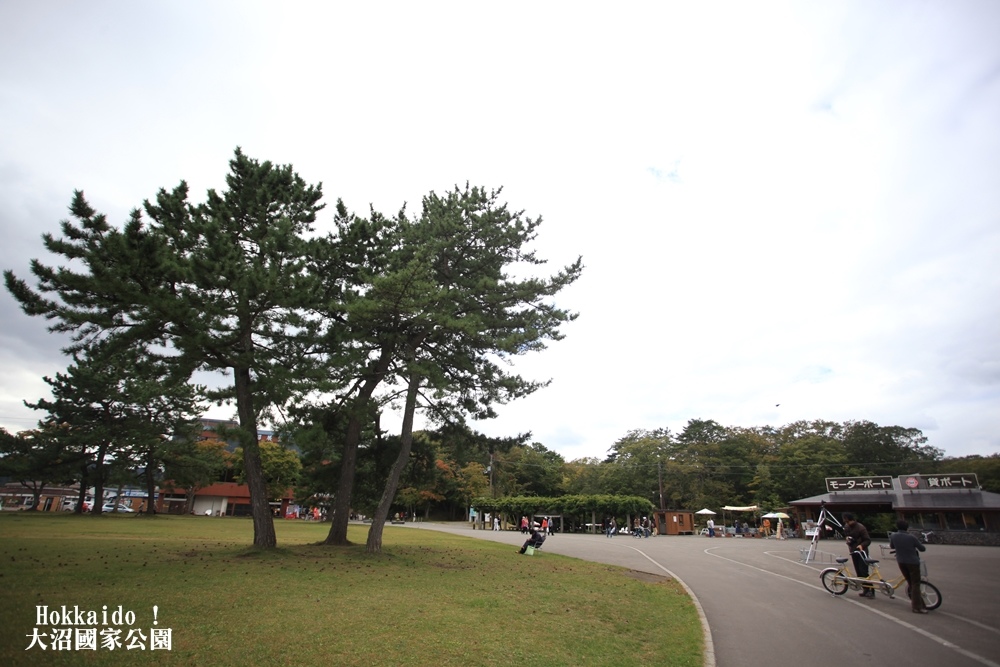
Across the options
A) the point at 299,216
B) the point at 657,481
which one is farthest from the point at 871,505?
the point at 299,216

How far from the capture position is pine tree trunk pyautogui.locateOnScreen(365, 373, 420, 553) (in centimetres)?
1800

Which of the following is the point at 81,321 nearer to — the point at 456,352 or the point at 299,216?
the point at 299,216

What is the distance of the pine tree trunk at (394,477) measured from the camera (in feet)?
59.1

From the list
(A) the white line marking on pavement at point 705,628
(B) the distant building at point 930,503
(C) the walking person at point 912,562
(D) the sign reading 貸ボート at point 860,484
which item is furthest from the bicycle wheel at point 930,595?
(D) the sign reading 貸ボート at point 860,484

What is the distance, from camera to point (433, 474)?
21953 millimetres

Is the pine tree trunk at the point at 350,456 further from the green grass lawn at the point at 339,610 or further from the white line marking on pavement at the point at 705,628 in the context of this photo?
the white line marking on pavement at the point at 705,628

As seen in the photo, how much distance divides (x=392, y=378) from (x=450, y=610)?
36.0 feet

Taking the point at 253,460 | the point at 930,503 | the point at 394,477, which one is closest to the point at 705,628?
the point at 394,477

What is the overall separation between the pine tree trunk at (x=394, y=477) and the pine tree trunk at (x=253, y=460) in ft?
11.1

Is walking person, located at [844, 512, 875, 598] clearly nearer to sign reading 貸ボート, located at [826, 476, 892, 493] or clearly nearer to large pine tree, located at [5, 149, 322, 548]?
large pine tree, located at [5, 149, 322, 548]

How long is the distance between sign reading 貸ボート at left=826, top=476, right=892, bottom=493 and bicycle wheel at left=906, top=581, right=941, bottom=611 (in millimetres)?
34118

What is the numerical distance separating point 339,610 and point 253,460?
9266 millimetres

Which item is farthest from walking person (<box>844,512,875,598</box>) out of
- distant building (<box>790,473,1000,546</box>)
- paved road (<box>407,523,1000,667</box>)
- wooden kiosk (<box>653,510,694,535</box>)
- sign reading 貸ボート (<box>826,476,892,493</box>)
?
wooden kiosk (<box>653,510,694,535</box>)

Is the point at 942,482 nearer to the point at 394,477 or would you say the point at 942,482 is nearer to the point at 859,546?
the point at 859,546
